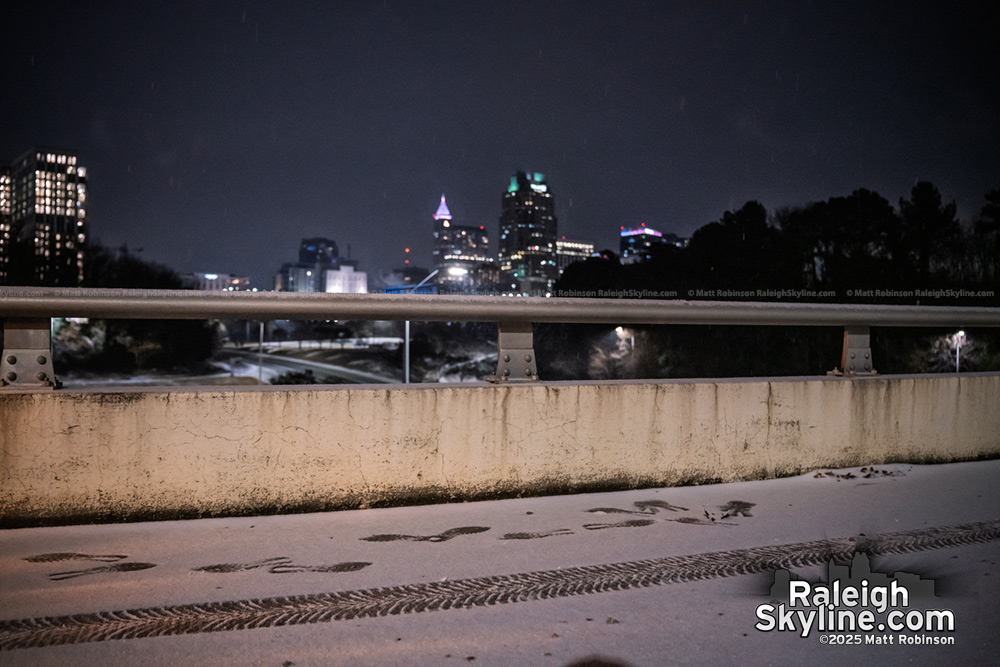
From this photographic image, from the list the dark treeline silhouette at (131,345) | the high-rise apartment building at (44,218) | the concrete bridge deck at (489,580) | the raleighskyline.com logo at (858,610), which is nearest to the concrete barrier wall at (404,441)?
the concrete bridge deck at (489,580)

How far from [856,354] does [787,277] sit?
152ft

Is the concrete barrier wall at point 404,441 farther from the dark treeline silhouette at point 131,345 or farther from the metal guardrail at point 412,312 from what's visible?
the dark treeline silhouette at point 131,345

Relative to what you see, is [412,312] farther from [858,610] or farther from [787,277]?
[787,277]

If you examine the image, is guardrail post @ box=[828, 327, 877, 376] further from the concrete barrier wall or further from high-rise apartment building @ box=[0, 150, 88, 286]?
high-rise apartment building @ box=[0, 150, 88, 286]

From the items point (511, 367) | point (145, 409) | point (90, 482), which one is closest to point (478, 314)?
point (511, 367)

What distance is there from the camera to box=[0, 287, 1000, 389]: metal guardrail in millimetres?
4324

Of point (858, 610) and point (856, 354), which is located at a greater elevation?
point (856, 354)

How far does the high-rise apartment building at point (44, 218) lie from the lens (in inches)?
2005

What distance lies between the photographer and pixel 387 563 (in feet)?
12.5

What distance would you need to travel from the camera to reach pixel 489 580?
3.63 metres

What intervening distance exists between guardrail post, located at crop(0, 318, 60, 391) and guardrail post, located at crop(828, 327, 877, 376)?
20.3ft

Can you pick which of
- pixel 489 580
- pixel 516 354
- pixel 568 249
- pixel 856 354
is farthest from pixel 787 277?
pixel 568 249

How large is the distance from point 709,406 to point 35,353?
478 centimetres

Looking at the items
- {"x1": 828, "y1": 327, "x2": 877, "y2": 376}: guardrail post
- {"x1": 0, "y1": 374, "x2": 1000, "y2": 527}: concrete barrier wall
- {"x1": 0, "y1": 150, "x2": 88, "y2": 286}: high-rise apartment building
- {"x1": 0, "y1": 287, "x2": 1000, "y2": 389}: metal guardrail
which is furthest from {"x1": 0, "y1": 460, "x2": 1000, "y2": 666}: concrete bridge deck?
{"x1": 0, "y1": 150, "x2": 88, "y2": 286}: high-rise apartment building
